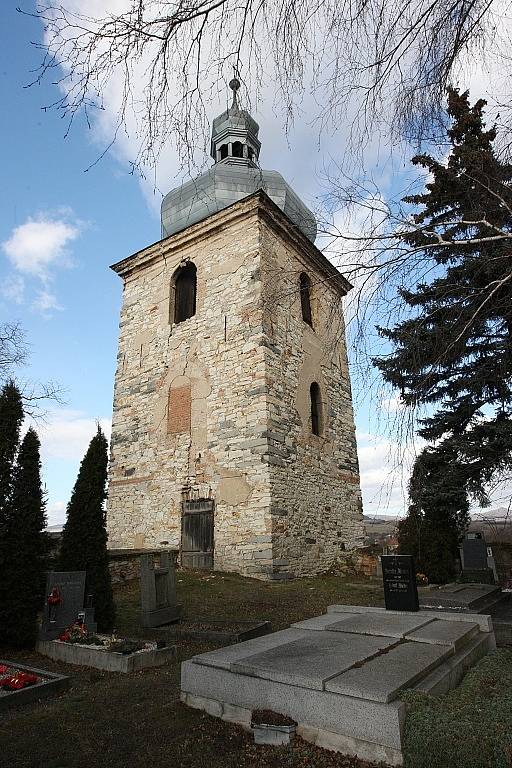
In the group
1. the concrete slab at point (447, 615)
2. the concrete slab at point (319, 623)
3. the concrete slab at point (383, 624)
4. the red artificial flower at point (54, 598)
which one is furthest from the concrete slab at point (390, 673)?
the red artificial flower at point (54, 598)

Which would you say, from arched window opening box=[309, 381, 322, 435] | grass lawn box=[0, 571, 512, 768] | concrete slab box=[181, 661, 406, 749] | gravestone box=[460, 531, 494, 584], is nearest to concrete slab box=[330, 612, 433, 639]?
grass lawn box=[0, 571, 512, 768]

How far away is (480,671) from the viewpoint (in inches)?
147

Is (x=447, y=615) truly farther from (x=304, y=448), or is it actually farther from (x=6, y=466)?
(x=304, y=448)

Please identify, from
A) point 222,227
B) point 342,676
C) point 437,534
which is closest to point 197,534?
point 437,534

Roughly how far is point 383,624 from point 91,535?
4.57 meters

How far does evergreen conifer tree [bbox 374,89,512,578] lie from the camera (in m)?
3.67

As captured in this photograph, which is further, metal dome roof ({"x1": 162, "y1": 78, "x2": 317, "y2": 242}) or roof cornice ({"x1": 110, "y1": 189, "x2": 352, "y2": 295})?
metal dome roof ({"x1": 162, "y1": 78, "x2": 317, "y2": 242})

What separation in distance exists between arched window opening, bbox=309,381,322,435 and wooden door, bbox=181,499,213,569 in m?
4.12

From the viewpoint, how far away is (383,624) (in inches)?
185

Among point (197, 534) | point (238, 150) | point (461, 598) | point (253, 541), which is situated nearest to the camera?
point (461, 598)

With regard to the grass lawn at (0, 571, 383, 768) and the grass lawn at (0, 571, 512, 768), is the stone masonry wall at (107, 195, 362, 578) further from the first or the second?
the grass lawn at (0, 571, 512, 768)

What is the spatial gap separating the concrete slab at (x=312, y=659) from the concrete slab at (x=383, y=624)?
178mm

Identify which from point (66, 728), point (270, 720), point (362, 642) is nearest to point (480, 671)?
point (362, 642)

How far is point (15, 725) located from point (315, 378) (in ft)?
39.3
